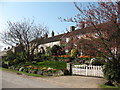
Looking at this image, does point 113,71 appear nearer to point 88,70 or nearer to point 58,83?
point 88,70

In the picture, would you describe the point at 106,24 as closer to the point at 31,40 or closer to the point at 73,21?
the point at 73,21

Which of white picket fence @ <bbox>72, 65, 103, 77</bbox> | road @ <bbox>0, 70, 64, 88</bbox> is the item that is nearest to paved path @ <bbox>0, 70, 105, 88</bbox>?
road @ <bbox>0, 70, 64, 88</bbox>

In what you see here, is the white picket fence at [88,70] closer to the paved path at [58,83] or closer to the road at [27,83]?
the paved path at [58,83]

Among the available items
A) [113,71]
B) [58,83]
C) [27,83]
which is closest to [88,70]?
[113,71]

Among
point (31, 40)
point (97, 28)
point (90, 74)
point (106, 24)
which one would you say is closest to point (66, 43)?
point (97, 28)

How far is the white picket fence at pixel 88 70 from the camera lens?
1059 centimetres

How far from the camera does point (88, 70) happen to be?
→ 443 inches

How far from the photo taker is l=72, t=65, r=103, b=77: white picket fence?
10594 millimetres

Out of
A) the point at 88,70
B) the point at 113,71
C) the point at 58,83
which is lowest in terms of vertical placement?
the point at 58,83

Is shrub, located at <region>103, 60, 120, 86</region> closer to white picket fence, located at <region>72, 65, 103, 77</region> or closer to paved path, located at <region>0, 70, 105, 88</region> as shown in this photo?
paved path, located at <region>0, 70, 105, 88</region>

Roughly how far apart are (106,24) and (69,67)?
586cm

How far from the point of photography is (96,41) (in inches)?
331

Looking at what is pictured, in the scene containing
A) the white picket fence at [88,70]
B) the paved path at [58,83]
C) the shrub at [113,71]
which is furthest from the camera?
the white picket fence at [88,70]

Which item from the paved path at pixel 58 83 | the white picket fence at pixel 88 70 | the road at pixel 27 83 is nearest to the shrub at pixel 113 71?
the paved path at pixel 58 83
